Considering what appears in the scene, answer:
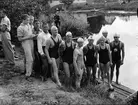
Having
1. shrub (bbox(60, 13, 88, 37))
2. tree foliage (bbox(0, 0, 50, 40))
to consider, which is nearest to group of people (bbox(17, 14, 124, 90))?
tree foliage (bbox(0, 0, 50, 40))

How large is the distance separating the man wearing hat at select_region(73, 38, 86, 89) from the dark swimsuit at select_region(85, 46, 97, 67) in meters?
0.28

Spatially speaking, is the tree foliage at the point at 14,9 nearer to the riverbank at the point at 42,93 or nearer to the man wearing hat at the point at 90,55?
the riverbank at the point at 42,93

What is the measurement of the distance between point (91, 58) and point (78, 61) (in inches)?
18.6

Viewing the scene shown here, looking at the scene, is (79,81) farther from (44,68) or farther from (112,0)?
(112,0)

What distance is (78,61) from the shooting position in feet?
18.9

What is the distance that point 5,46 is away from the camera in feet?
24.6

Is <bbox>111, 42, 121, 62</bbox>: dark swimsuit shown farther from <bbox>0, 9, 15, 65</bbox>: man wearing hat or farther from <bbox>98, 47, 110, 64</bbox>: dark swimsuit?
<bbox>0, 9, 15, 65</bbox>: man wearing hat

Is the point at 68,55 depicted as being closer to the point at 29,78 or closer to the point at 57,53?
the point at 57,53

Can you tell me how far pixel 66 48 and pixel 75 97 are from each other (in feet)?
4.17

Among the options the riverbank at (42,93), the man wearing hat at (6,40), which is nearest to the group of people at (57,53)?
the riverbank at (42,93)

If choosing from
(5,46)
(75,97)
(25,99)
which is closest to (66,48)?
(75,97)

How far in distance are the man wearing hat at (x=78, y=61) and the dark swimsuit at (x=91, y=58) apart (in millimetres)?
281

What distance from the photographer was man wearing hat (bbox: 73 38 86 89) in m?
5.59

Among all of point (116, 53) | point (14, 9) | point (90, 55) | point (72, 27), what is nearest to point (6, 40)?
point (90, 55)
